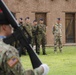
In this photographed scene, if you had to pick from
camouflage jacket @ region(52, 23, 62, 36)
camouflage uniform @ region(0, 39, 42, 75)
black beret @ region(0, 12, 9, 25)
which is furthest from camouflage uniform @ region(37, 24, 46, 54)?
camouflage uniform @ region(0, 39, 42, 75)

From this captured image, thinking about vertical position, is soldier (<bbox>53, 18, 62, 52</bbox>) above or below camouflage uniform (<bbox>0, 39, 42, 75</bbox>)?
below

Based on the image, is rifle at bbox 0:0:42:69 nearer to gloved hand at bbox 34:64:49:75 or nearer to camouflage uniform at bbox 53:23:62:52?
gloved hand at bbox 34:64:49:75

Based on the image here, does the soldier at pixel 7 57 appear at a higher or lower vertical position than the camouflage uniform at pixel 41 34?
higher

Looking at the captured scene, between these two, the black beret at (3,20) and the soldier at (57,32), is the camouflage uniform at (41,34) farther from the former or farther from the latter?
the black beret at (3,20)

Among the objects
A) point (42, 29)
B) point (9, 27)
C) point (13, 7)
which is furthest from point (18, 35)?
point (13, 7)

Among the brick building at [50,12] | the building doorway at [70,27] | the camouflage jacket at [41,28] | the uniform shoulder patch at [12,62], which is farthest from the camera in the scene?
the building doorway at [70,27]

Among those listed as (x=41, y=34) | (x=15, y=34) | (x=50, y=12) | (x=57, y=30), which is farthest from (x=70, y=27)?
(x=15, y=34)

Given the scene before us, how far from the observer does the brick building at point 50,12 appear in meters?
26.5

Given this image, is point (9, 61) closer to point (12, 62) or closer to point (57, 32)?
point (12, 62)

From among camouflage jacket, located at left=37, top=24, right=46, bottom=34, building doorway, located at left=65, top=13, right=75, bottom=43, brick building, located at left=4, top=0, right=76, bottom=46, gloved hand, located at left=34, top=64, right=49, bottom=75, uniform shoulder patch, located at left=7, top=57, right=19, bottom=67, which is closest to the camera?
uniform shoulder patch, located at left=7, top=57, right=19, bottom=67

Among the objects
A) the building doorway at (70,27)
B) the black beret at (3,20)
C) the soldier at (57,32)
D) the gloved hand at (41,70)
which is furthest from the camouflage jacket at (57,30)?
the black beret at (3,20)

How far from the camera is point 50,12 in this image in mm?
27297

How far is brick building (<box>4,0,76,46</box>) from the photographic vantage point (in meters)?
26.5

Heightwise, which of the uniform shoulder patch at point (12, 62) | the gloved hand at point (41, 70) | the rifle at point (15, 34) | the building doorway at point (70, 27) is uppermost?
the rifle at point (15, 34)
